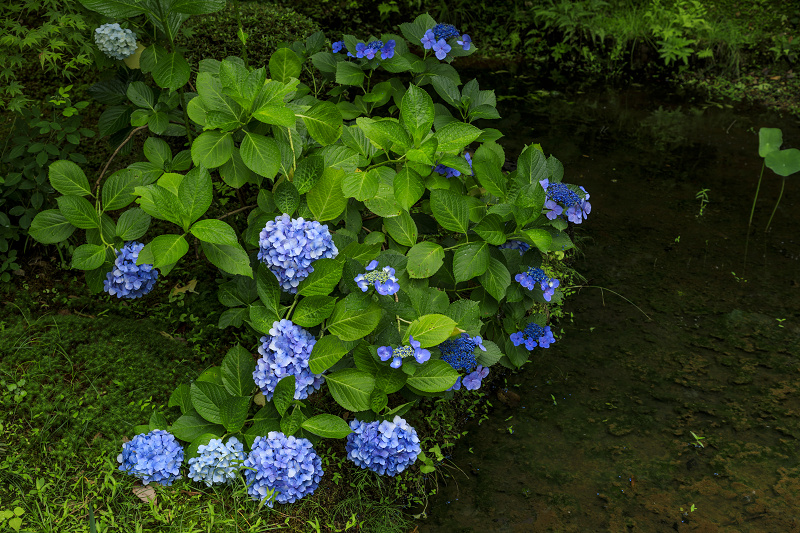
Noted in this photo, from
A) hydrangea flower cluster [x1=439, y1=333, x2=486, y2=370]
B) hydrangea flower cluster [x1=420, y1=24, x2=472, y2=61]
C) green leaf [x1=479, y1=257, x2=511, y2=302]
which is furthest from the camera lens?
hydrangea flower cluster [x1=420, y1=24, x2=472, y2=61]

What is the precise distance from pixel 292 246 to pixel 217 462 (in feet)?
2.39

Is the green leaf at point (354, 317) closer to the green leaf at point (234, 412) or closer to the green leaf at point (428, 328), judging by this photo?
the green leaf at point (428, 328)

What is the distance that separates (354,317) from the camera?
1831mm

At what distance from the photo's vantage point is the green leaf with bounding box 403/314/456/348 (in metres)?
1.82

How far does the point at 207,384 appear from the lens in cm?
191

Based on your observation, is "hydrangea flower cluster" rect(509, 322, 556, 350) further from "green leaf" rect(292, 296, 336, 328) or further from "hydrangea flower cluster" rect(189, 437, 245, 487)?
"hydrangea flower cluster" rect(189, 437, 245, 487)

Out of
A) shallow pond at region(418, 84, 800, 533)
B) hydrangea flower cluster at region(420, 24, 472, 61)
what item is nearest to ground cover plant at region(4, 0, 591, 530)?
shallow pond at region(418, 84, 800, 533)

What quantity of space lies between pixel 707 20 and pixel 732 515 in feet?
18.8

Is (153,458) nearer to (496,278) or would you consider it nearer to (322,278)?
(322,278)

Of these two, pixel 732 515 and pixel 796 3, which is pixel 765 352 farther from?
pixel 796 3

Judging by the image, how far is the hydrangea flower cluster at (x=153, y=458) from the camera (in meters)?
1.85

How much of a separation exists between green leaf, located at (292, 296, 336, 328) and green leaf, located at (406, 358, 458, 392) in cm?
34

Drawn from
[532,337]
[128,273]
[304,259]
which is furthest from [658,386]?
[128,273]

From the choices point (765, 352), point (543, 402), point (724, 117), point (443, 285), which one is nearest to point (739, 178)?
point (724, 117)
